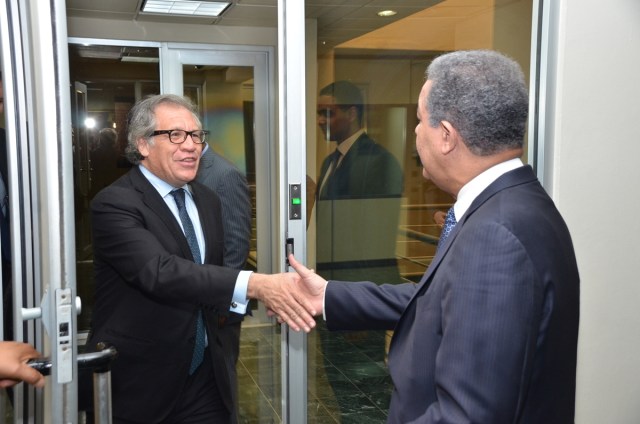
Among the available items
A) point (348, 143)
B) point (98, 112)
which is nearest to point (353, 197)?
point (348, 143)

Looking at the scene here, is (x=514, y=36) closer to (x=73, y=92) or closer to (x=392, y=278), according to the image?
(x=392, y=278)

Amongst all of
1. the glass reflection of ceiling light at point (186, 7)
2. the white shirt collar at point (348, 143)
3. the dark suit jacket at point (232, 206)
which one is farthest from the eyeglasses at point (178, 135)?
the glass reflection of ceiling light at point (186, 7)

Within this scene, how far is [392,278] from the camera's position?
133 inches

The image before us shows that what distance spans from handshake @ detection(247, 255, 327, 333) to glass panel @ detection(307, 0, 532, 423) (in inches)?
23.5

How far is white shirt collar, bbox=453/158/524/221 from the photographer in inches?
54.8

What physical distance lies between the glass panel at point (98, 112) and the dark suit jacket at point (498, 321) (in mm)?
5203

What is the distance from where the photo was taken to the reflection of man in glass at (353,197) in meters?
3.00

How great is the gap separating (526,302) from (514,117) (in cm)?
42

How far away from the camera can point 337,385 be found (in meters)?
3.75

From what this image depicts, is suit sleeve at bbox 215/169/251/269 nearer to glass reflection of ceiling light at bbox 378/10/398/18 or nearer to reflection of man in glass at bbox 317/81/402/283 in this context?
reflection of man in glass at bbox 317/81/402/283

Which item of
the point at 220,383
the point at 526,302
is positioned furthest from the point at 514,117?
the point at 220,383

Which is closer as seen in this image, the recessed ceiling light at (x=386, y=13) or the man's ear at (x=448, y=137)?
the man's ear at (x=448, y=137)

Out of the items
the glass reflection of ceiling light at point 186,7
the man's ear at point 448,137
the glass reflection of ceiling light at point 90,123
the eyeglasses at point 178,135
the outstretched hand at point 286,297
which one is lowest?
A: the outstretched hand at point 286,297

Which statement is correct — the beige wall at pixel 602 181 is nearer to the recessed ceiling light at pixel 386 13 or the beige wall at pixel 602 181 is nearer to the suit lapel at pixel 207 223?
the suit lapel at pixel 207 223
